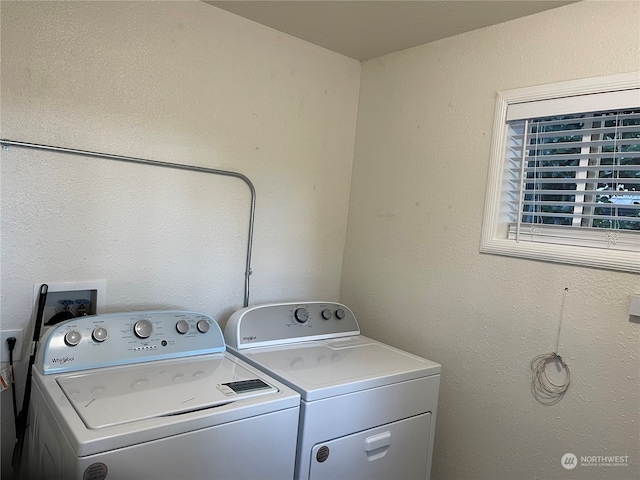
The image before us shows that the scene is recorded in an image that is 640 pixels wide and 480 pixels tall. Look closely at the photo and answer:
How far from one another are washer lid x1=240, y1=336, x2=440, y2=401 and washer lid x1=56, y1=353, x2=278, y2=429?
11 cm

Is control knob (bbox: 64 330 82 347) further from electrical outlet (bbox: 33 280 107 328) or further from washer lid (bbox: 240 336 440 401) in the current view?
washer lid (bbox: 240 336 440 401)

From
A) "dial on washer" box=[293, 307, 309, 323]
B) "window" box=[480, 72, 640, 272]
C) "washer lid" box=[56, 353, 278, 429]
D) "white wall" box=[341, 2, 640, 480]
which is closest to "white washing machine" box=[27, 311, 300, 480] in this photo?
"washer lid" box=[56, 353, 278, 429]

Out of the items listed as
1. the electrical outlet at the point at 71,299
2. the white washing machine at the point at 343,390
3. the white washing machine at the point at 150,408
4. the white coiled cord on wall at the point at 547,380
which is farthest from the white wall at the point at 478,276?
the electrical outlet at the point at 71,299

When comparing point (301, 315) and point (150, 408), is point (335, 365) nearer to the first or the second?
point (301, 315)

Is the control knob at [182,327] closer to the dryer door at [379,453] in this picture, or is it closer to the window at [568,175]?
the dryer door at [379,453]

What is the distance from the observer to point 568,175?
1.65 m

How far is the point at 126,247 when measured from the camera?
66.2 inches

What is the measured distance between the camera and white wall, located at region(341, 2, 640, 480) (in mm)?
1452

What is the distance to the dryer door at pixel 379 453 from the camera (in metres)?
1.39

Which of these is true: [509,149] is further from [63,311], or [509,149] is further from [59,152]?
[63,311]

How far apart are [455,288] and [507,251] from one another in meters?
0.27

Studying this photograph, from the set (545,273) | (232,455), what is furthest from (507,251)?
(232,455)

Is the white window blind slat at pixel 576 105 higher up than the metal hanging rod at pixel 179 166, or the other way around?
the white window blind slat at pixel 576 105

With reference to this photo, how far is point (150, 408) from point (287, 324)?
786 mm
